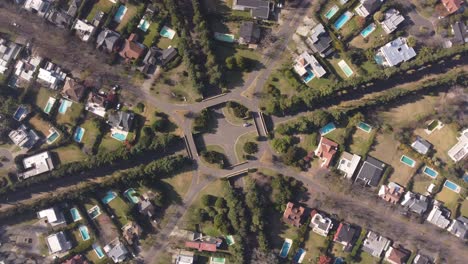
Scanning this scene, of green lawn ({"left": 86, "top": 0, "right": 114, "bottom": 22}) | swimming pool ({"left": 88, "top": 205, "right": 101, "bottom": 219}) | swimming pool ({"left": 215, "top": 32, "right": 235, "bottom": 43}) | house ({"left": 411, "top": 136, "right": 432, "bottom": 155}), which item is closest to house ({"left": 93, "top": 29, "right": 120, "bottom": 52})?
green lawn ({"left": 86, "top": 0, "right": 114, "bottom": 22})

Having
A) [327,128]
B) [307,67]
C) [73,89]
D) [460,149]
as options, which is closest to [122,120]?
[73,89]

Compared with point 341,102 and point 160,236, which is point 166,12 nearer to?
point 341,102

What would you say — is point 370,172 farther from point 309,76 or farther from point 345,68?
point 309,76

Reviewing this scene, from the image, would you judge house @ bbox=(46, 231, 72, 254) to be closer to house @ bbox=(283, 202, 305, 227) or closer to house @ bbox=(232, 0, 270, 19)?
house @ bbox=(283, 202, 305, 227)

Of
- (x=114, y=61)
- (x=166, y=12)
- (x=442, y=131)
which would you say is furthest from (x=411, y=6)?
(x=114, y=61)

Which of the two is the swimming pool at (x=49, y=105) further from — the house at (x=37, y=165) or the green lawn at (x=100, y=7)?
the green lawn at (x=100, y=7)

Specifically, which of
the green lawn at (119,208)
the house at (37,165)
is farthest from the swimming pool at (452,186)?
the house at (37,165)
